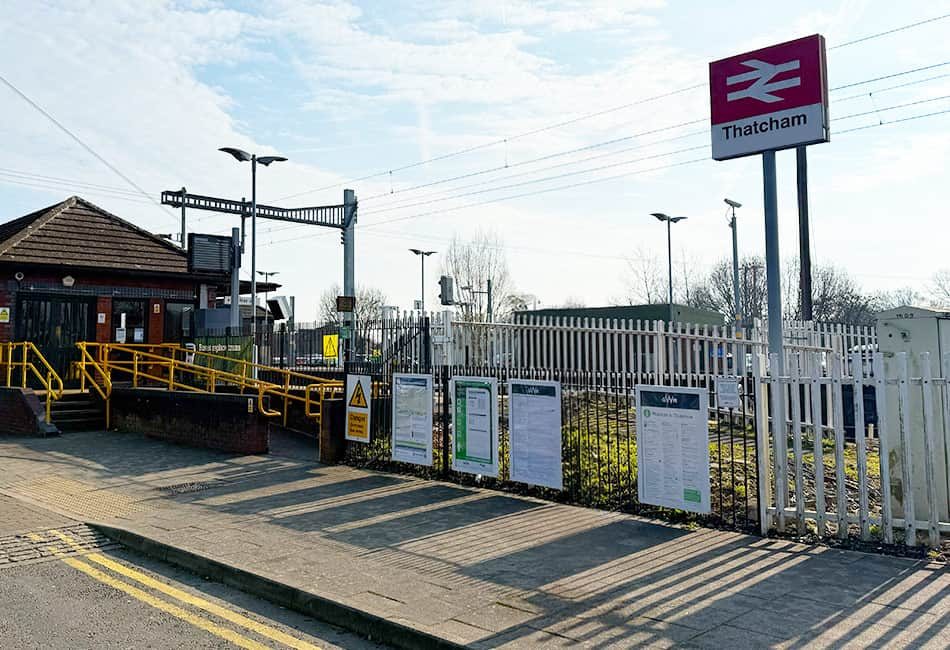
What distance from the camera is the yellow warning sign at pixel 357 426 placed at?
1174cm

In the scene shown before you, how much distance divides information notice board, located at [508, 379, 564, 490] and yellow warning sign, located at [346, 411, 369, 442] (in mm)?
2938

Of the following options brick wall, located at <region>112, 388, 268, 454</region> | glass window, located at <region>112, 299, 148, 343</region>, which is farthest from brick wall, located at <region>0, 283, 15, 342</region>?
brick wall, located at <region>112, 388, 268, 454</region>

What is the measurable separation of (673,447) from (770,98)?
3.90 metres

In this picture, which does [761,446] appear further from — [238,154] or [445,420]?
[238,154]

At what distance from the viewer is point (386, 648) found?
17.1 ft

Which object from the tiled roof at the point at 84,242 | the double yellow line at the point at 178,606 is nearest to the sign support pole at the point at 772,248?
the double yellow line at the point at 178,606

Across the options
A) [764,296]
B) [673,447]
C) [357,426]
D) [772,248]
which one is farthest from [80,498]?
[764,296]

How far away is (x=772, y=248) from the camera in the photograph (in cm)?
875

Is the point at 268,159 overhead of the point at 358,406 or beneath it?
overhead

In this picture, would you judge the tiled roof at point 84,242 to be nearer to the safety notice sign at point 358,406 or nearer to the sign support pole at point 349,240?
the sign support pole at point 349,240

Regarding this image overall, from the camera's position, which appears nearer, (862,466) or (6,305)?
(862,466)

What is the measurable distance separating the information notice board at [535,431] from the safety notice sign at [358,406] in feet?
9.56

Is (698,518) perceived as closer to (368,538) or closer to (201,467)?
(368,538)

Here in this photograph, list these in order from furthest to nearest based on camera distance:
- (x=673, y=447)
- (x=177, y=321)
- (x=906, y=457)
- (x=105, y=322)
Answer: (x=177, y=321), (x=105, y=322), (x=673, y=447), (x=906, y=457)
